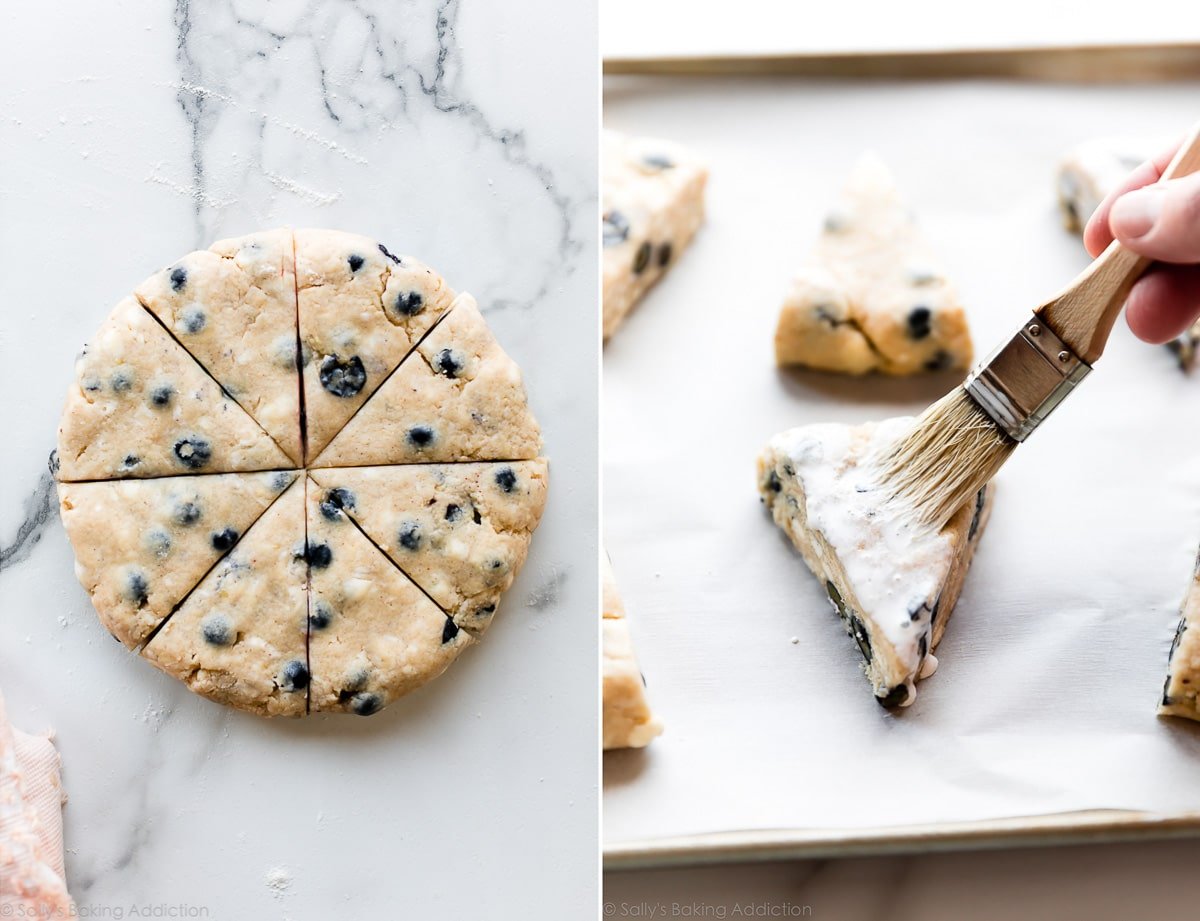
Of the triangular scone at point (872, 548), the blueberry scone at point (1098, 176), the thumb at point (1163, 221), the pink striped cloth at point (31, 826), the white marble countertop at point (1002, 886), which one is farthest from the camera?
the blueberry scone at point (1098, 176)

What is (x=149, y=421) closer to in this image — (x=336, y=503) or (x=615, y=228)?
(x=336, y=503)

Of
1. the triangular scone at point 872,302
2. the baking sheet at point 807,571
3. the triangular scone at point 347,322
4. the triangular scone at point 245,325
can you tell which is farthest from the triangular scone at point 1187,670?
the triangular scone at point 245,325

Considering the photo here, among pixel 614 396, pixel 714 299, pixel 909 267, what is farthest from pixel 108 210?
pixel 909 267

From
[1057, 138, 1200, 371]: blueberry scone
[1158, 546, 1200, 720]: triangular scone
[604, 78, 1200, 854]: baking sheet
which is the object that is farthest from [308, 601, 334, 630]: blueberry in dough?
[1057, 138, 1200, 371]: blueberry scone

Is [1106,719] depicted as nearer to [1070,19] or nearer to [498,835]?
[498,835]

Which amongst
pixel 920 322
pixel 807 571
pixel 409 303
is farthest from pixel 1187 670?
pixel 409 303

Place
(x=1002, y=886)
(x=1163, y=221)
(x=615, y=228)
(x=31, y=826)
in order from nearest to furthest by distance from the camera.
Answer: (x=1163, y=221), (x=31, y=826), (x=1002, y=886), (x=615, y=228)

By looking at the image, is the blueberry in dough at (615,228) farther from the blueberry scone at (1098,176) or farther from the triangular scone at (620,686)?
the blueberry scone at (1098,176)
